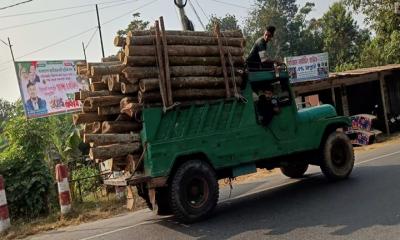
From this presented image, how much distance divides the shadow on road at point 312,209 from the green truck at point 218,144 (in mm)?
430

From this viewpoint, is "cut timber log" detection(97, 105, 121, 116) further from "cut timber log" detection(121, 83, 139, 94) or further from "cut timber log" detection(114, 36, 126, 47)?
"cut timber log" detection(114, 36, 126, 47)

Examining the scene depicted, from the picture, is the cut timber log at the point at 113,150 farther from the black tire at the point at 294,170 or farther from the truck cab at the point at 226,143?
the black tire at the point at 294,170

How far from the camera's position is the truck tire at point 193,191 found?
7426mm

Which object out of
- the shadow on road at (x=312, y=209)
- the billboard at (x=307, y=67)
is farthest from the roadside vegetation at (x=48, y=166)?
the billboard at (x=307, y=67)

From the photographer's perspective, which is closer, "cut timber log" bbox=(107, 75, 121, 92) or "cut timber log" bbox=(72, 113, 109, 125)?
"cut timber log" bbox=(107, 75, 121, 92)

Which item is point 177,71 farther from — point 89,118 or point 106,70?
point 89,118

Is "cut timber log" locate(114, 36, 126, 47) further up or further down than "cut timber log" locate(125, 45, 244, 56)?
further up

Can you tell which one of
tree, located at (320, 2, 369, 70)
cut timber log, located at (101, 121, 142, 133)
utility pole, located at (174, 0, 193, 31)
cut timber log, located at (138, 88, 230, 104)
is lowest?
cut timber log, located at (101, 121, 142, 133)

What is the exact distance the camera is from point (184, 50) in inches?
314

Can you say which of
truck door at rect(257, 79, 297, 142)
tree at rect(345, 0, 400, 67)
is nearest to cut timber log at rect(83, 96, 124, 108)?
truck door at rect(257, 79, 297, 142)

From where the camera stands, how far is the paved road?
623 cm

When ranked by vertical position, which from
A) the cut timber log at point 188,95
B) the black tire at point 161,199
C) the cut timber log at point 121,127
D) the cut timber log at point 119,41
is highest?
the cut timber log at point 119,41

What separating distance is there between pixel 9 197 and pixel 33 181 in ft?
1.84

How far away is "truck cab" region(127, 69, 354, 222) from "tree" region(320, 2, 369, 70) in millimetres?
43072
